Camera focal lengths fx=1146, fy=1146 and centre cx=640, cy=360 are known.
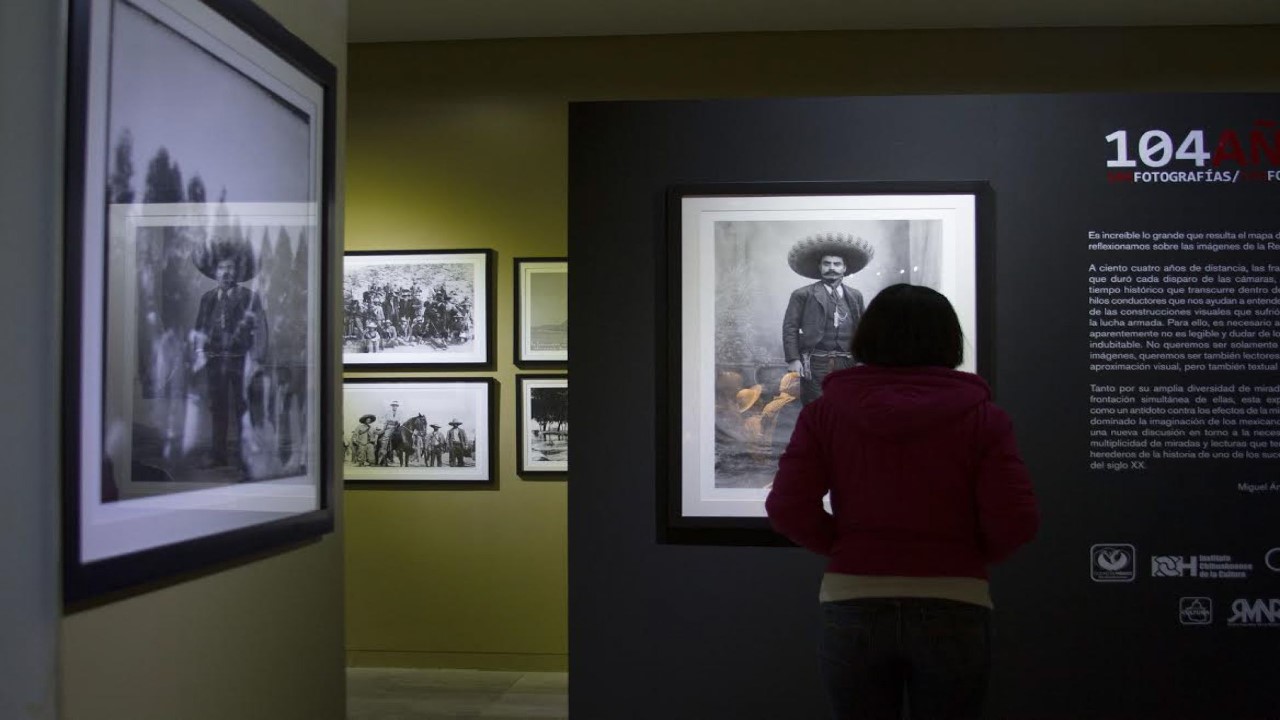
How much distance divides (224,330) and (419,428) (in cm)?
466

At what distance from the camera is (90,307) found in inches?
83.1

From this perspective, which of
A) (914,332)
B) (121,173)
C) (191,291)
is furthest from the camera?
(914,332)

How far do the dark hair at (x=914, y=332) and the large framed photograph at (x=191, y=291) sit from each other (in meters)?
1.51

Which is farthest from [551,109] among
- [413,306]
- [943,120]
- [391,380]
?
[943,120]

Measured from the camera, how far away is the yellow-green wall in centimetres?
711

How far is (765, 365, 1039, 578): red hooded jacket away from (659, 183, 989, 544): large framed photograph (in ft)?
4.81

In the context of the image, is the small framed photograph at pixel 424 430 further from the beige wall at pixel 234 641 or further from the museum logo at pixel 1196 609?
the museum logo at pixel 1196 609

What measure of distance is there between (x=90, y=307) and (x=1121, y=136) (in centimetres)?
371

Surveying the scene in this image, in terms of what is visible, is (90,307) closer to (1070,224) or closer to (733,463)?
(733,463)

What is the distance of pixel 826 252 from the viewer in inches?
171

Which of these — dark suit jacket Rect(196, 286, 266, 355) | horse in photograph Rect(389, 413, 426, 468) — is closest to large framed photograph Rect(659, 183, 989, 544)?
dark suit jacket Rect(196, 286, 266, 355)

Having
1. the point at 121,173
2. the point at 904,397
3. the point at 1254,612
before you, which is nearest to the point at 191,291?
the point at 121,173

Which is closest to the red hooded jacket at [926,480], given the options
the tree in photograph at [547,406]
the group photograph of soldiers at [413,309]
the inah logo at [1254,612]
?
the inah logo at [1254,612]

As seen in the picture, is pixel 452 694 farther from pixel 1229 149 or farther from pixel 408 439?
pixel 1229 149
